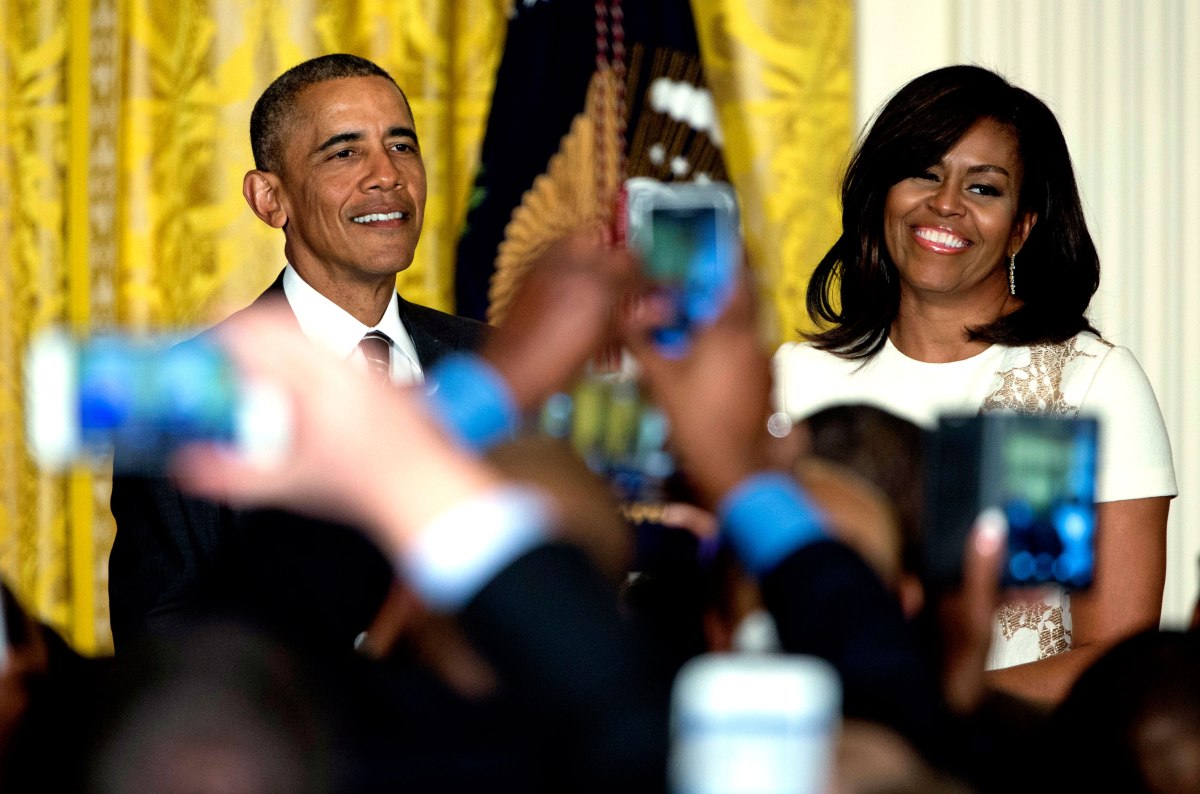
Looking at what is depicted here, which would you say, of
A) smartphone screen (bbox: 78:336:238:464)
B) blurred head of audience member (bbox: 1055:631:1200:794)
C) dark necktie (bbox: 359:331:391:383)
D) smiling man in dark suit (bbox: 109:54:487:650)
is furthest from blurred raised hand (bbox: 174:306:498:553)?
dark necktie (bbox: 359:331:391:383)

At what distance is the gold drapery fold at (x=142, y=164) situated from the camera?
3117 mm

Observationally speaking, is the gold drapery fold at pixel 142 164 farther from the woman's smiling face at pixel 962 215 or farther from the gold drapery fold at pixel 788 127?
the woman's smiling face at pixel 962 215

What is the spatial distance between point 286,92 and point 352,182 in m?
0.21

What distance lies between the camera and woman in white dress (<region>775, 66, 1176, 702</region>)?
1936mm

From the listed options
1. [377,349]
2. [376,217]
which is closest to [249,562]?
[377,349]

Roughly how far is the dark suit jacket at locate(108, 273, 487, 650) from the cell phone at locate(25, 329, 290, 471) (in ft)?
0.61

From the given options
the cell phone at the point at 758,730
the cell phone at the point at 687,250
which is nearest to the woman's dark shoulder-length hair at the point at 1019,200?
the cell phone at the point at 687,250

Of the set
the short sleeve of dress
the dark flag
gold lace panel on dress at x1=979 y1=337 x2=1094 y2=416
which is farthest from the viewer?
the dark flag

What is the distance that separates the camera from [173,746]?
0.62m

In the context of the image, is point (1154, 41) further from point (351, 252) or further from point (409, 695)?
point (409, 695)

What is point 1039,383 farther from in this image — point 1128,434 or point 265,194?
point 265,194

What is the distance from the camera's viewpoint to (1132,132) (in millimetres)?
3072

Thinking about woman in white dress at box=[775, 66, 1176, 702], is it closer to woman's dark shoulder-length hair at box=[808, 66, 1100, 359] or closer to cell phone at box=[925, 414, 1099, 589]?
woman's dark shoulder-length hair at box=[808, 66, 1100, 359]

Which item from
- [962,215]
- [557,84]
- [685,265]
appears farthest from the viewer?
[557,84]
